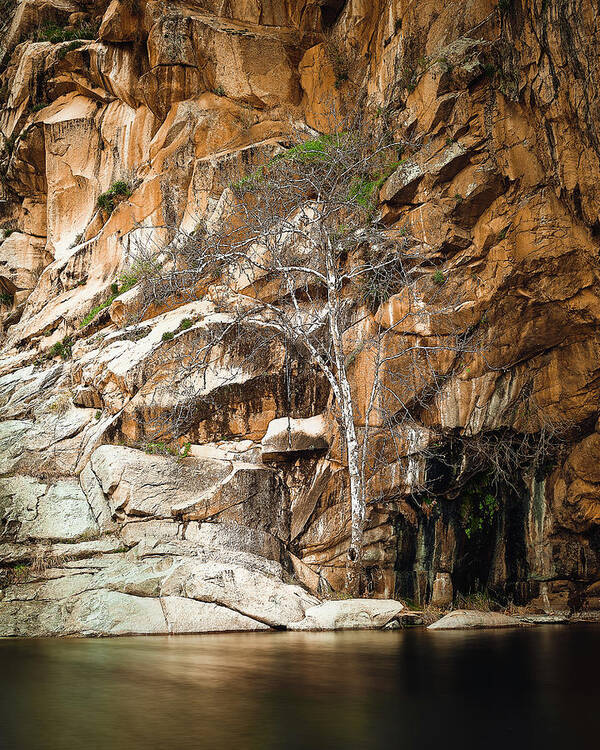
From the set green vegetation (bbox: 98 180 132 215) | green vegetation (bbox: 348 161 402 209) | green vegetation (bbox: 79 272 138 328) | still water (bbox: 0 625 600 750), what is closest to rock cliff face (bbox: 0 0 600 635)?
green vegetation (bbox: 348 161 402 209)

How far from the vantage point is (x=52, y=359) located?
21.1 m

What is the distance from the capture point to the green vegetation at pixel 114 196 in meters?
24.3

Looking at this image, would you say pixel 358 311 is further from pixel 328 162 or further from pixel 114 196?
pixel 114 196

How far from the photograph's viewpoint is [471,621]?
11219 mm

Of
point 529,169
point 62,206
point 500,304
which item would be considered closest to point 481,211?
point 529,169

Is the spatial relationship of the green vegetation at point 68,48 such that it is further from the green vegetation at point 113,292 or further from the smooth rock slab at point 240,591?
the smooth rock slab at point 240,591

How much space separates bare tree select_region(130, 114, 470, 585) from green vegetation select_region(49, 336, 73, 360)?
5123 millimetres

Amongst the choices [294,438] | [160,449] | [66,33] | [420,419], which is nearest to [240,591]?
[294,438]

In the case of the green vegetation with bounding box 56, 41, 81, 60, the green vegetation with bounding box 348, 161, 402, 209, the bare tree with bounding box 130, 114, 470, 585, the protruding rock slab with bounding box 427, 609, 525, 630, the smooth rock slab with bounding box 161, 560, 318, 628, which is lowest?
the protruding rock slab with bounding box 427, 609, 525, 630

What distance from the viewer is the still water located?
439 cm

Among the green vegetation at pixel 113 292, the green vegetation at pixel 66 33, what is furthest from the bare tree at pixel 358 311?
the green vegetation at pixel 66 33

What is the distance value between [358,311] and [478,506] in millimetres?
5541

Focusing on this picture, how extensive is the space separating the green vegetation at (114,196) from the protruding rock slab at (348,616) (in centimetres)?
1874

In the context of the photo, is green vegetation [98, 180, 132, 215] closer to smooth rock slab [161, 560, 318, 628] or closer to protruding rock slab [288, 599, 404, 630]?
smooth rock slab [161, 560, 318, 628]
